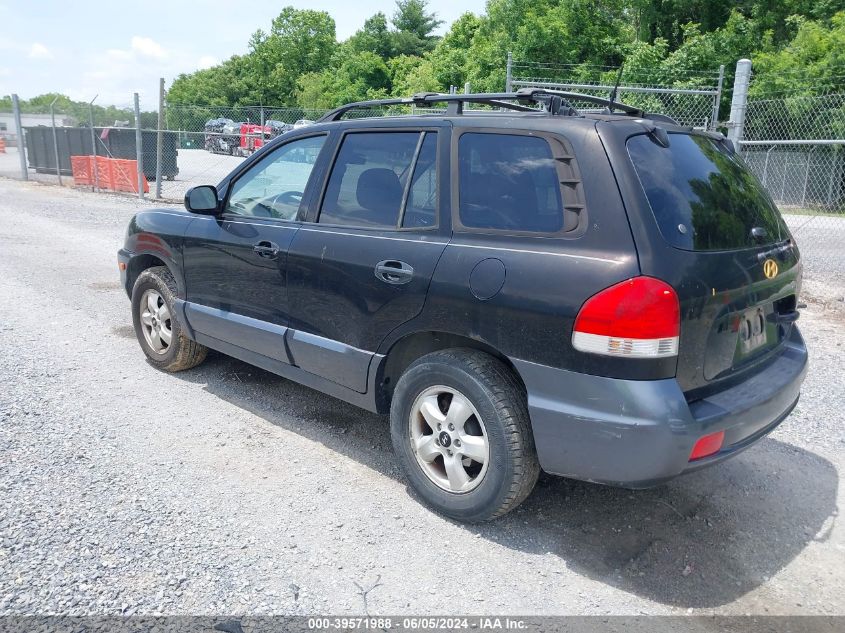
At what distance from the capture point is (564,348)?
282 centimetres

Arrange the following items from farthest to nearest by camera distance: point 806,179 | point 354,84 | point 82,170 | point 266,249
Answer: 1. point 354,84
2. point 806,179
3. point 82,170
4. point 266,249

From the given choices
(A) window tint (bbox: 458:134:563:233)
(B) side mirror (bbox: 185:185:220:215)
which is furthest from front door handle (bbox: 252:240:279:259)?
(A) window tint (bbox: 458:134:563:233)

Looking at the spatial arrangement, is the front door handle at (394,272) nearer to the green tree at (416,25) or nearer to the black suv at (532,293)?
the black suv at (532,293)

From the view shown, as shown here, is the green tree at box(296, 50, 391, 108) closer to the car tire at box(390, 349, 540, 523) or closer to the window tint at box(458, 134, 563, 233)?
the window tint at box(458, 134, 563, 233)

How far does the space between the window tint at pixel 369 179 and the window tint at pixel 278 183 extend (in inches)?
10.6

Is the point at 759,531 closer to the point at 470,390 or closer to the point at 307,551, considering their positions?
the point at 470,390

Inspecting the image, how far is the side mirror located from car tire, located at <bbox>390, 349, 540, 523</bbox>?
6.55 feet

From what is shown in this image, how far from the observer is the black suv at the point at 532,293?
2738mm

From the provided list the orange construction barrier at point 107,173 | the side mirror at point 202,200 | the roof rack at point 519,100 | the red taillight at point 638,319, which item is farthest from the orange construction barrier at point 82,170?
the red taillight at point 638,319

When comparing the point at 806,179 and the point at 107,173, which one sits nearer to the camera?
the point at 107,173

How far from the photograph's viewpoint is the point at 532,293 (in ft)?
9.47

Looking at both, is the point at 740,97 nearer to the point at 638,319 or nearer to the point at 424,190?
the point at 424,190

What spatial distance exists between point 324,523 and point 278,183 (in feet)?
7.26

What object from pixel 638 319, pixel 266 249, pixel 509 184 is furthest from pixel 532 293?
pixel 266 249
